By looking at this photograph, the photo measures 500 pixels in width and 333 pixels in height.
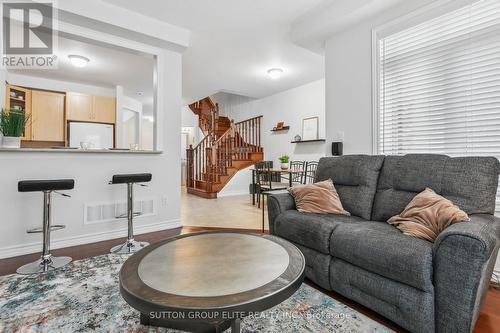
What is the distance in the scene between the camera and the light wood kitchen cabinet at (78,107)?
535 centimetres

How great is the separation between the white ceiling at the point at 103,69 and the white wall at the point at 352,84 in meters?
2.63

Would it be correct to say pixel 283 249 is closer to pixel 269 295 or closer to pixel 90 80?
pixel 269 295

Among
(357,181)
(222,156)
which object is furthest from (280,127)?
(357,181)

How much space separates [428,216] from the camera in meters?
1.65

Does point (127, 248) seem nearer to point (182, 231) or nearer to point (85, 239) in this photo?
point (85, 239)

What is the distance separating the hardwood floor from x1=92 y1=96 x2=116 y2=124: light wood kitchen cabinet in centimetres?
370

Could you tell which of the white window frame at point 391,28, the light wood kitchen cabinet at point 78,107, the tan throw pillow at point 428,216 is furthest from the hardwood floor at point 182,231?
the light wood kitchen cabinet at point 78,107

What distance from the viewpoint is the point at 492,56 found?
6.73 ft

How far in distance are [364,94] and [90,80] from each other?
5563 millimetres

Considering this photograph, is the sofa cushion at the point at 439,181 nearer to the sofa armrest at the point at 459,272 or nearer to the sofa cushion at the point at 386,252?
the sofa cushion at the point at 386,252

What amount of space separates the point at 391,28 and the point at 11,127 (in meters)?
4.11

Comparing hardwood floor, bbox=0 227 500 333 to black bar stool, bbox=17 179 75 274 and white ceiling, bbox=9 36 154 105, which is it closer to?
black bar stool, bbox=17 179 75 274

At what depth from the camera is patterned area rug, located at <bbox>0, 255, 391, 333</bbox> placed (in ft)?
4.84

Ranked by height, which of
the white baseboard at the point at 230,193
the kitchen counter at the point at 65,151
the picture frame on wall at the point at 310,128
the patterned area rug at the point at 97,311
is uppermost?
the picture frame on wall at the point at 310,128
